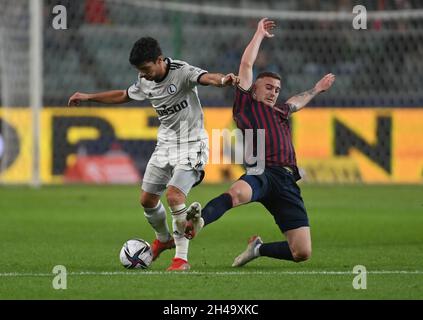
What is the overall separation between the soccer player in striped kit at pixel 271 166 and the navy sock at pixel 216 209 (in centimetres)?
20

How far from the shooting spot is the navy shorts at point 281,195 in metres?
9.06

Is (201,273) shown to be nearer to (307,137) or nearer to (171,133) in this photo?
(171,133)

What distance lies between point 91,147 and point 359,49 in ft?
21.2

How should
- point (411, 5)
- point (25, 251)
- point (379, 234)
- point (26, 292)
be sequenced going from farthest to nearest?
1. point (411, 5)
2. point (379, 234)
3. point (25, 251)
4. point (26, 292)

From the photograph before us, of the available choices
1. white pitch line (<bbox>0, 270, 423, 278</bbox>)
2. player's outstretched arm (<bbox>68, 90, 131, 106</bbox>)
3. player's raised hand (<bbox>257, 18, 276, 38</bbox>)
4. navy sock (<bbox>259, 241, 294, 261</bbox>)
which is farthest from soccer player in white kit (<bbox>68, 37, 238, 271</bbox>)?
navy sock (<bbox>259, 241, 294, 261</bbox>)

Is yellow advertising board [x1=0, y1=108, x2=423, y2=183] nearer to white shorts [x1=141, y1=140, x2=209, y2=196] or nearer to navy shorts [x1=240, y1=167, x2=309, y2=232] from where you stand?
white shorts [x1=141, y1=140, x2=209, y2=196]

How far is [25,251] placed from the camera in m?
10.8

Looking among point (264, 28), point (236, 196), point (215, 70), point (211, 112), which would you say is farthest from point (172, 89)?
point (215, 70)

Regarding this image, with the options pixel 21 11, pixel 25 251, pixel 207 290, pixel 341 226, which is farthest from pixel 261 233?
pixel 21 11

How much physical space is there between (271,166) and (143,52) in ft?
4.76

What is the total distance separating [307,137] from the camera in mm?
21719

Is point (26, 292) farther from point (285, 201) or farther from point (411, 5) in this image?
point (411, 5)

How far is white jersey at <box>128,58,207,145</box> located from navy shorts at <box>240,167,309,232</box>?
2.60 ft

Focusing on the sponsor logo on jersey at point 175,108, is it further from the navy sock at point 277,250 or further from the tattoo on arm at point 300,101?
the navy sock at point 277,250
